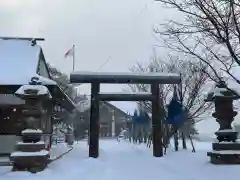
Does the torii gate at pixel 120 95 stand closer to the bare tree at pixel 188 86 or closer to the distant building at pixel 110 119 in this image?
the bare tree at pixel 188 86

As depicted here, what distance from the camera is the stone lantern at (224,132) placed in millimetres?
14078

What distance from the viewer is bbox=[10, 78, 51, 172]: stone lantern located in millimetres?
13195

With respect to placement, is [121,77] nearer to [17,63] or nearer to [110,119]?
[17,63]

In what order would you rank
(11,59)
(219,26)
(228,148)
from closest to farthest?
(219,26) → (228,148) → (11,59)

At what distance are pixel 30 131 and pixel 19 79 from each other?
3961mm

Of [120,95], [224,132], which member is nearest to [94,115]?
[120,95]

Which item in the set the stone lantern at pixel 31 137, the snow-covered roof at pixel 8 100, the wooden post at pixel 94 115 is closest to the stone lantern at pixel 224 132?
the stone lantern at pixel 31 137

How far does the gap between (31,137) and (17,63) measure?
238 inches

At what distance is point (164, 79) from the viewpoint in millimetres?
19328

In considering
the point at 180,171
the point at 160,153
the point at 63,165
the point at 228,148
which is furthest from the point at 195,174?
the point at 160,153

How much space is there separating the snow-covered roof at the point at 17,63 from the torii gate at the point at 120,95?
2198 mm

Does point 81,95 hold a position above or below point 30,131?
above

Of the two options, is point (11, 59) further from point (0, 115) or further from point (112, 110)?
point (112, 110)

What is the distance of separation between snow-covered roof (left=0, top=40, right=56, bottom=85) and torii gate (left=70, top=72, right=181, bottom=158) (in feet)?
7.21
